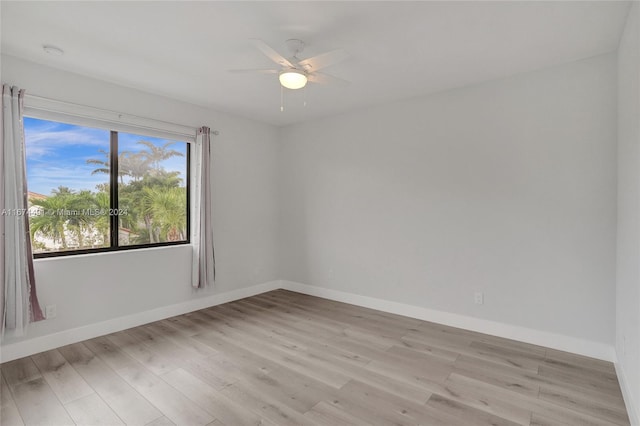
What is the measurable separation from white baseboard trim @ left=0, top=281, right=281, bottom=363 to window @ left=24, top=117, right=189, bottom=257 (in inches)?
30.3

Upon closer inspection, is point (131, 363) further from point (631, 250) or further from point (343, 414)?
point (631, 250)

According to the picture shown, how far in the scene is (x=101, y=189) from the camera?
133 inches

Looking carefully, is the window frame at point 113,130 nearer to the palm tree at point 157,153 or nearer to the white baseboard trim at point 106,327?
the palm tree at point 157,153

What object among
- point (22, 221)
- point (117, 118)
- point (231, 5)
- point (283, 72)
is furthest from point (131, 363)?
point (231, 5)

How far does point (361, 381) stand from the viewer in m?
2.42

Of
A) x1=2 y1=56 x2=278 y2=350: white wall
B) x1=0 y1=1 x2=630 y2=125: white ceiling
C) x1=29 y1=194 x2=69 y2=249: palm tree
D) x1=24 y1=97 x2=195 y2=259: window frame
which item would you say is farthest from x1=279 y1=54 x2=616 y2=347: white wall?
x1=29 y1=194 x2=69 y2=249: palm tree

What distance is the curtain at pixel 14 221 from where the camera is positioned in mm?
2615

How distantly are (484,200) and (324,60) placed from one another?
2210 millimetres

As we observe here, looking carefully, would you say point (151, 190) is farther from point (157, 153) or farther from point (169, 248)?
point (169, 248)

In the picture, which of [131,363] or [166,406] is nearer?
[166,406]

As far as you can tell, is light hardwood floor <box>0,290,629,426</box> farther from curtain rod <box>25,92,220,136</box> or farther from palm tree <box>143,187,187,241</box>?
Result: curtain rod <box>25,92,220,136</box>

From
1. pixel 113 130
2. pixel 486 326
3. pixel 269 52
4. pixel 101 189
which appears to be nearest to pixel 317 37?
pixel 269 52

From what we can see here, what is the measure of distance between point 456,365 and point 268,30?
308 centimetres

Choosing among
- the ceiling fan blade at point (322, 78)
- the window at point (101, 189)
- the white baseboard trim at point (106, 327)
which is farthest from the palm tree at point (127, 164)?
the ceiling fan blade at point (322, 78)
